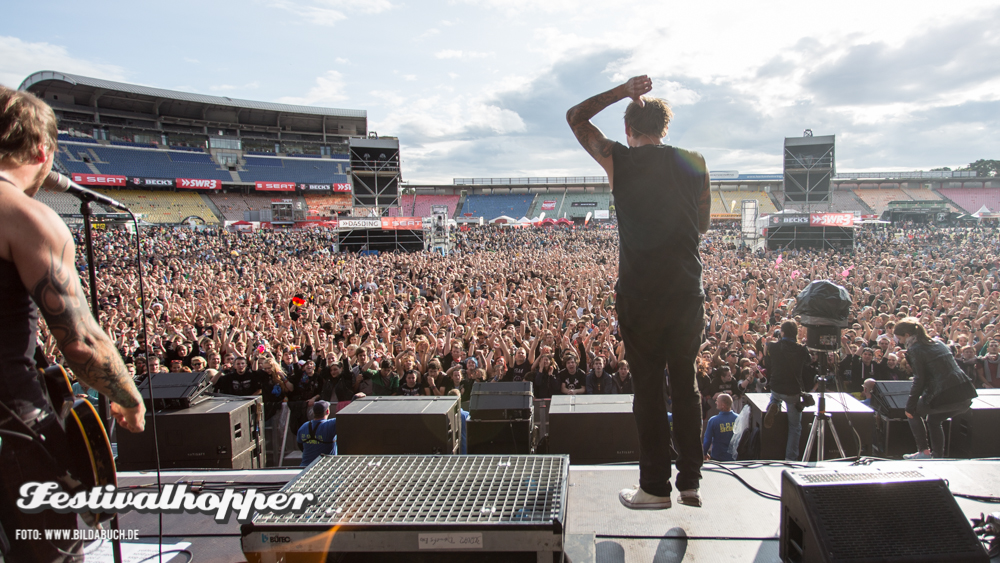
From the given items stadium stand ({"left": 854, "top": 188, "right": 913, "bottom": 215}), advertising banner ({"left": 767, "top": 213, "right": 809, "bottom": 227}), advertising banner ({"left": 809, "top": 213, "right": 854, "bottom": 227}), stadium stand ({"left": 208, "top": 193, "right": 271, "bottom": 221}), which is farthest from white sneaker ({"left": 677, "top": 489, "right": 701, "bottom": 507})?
stadium stand ({"left": 854, "top": 188, "right": 913, "bottom": 215})

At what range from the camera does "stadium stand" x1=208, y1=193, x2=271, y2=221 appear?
44.7 metres

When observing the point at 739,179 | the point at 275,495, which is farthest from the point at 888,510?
the point at 739,179

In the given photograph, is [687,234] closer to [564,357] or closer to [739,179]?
[564,357]

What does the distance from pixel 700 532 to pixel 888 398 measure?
3.80 metres

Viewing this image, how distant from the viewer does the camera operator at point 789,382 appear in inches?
159

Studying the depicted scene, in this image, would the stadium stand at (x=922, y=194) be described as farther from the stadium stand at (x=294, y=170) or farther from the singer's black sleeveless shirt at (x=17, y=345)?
the singer's black sleeveless shirt at (x=17, y=345)

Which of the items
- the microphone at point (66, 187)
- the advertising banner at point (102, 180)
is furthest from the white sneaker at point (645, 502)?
the advertising banner at point (102, 180)

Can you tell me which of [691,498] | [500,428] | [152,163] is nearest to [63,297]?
[691,498]

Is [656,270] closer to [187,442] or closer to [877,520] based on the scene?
[877,520]

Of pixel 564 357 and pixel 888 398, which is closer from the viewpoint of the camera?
pixel 888 398

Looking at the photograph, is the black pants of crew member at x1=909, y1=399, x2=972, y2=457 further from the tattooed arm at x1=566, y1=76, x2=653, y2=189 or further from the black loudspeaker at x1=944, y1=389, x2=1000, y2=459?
the tattooed arm at x1=566, y1=76, x2=653, y2=189

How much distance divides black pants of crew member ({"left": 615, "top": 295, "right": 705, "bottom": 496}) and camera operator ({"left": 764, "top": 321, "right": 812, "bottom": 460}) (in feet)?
7.47

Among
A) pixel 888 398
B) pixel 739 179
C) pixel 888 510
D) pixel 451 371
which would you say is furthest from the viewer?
pixel 739 179

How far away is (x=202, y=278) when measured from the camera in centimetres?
1482
